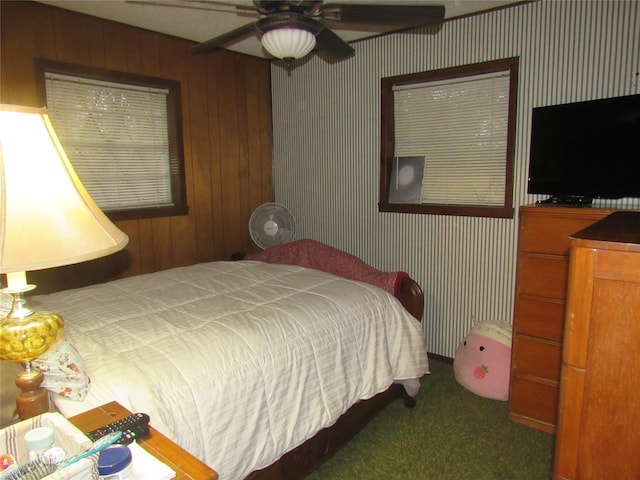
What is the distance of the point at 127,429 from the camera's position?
1.00 meters

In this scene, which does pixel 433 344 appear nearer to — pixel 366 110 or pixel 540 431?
pixel 540 431

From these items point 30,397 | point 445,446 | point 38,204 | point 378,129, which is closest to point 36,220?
point 38,204

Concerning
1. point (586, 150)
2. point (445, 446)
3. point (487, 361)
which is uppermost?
point (586, 150)

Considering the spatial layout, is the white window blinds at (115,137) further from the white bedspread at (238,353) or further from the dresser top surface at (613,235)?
the dresser top surface at (613,235)

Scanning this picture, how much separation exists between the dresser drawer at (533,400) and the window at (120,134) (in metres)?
2.73

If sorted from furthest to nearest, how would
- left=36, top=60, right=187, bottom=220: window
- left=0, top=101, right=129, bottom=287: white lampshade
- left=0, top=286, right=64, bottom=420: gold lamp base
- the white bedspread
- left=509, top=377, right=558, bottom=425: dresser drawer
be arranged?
left=36, top=60, right=187, bottom=220: window
left=509, top=377, right=558, bottom=425: dresser drawer
the white bedspread
left=0, top=286, right=64, bottom=420: gold lamp base
left=0, top=101, right=129, bottom=287: white lampshade

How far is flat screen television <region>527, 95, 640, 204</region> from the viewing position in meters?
2.20

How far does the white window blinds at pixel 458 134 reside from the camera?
113 inches

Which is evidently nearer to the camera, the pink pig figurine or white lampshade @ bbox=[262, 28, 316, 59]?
white lampshade @ bbox=[262, 28, 316, 59]

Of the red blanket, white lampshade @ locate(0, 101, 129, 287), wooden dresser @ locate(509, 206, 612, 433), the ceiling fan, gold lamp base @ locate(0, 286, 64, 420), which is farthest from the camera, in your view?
the red blanket

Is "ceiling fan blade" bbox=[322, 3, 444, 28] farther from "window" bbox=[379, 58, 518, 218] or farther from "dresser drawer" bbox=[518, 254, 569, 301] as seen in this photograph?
"dresser drawer" bbox=[518, 254, 569, 301]

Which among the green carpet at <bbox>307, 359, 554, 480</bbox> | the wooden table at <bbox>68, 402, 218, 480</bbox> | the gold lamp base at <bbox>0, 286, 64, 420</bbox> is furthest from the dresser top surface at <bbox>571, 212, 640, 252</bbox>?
the green carpet at <bbox>307, 359, 554, 480</bbox>

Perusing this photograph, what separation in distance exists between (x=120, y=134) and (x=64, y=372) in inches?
90.5

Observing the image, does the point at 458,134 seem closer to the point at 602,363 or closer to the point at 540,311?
the point at 540,311
